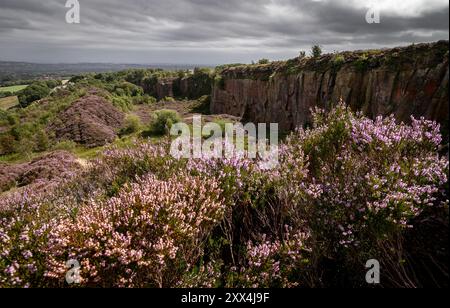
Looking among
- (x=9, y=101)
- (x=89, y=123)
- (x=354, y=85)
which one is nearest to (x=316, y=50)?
(x=354, y=85)

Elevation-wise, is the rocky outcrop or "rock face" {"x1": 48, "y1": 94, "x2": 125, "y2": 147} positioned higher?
the rocky outcrop

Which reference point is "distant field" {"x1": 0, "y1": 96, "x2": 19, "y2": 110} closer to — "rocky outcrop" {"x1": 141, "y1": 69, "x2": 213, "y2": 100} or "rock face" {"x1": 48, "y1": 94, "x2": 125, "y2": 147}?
"rock face" {"x1": 48, "y1": 94, "x2": 125, "y2": 147}

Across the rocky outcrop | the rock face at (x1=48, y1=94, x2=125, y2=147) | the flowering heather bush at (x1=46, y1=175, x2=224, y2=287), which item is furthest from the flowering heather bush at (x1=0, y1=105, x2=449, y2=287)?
the rocky outcrop

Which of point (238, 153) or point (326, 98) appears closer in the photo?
point (238, 153)

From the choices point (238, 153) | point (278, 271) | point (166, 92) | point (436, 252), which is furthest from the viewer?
point (166, 92)

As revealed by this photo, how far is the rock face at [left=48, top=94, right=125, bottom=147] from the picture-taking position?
1393 inches

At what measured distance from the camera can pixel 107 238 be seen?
15.8 feet

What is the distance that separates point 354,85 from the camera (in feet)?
87.9

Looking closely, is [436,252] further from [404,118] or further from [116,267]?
[404,118]

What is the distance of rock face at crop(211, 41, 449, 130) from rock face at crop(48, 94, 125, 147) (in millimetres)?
18627

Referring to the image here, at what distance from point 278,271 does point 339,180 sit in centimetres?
199

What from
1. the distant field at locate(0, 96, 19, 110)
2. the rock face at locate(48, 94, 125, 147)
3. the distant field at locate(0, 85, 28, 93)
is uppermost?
the distant field at locate(0, 85, 28, 93)

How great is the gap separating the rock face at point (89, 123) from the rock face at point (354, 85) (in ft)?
61.1
